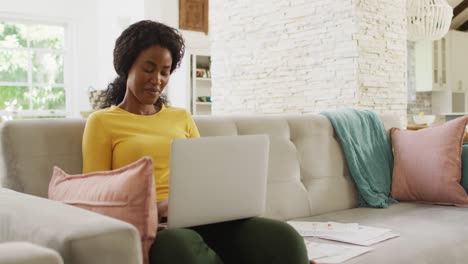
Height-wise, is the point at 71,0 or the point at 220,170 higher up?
the point at 71,0

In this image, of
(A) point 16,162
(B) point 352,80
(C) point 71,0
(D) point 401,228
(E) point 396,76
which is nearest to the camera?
(A) point 16,162

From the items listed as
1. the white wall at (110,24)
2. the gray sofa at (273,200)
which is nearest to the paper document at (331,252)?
the gray sofa at (273,200)

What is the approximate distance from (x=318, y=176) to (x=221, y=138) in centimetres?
116

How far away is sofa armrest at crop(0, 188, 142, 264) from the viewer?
924 mm

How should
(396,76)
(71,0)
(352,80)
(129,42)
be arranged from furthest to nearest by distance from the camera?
1. (71,0)
2. (396,76)
3. (352,80)
4. (129,42)

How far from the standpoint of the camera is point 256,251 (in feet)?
4.80

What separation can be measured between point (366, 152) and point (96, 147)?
1.42 metres

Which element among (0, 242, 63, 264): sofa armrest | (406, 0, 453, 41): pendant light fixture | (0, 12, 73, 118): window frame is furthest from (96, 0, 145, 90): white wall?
(0, 242, 63, 264): sofa armrest

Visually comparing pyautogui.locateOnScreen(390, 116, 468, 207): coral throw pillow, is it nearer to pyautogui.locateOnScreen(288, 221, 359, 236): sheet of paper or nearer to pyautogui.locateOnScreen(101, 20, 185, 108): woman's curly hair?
pyautogui.locateOnScreen(288, 221, 359, 236): sheet of paper

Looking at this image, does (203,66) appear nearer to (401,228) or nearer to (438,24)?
(438,24)

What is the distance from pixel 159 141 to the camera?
1.79m

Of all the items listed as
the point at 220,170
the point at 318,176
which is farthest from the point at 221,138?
the point at 318,176

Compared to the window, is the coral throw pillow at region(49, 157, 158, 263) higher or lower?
lower

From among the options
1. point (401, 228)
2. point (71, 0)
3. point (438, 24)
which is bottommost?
point (401, 228)
